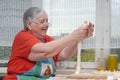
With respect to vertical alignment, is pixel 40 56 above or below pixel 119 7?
below

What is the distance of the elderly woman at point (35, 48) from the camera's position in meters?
1.22

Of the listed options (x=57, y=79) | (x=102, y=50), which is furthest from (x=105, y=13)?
(x=57, y=79)

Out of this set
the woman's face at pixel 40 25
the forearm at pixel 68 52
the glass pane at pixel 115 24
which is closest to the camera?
the woman's face at pixel 40 25

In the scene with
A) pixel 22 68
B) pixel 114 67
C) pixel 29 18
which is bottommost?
pixel 114 67

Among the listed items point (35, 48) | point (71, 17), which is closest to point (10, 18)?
point (71, 17)

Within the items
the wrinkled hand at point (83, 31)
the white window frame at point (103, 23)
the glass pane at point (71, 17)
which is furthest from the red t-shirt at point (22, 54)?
the white window frame at point (103, 23)

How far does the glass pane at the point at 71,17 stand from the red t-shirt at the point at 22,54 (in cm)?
92

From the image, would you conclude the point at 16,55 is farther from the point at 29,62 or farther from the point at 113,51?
the point at 113,51

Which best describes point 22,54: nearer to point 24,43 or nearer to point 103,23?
point 24,43

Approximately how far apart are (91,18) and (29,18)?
3.16 ft

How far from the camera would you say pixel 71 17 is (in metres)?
2.22

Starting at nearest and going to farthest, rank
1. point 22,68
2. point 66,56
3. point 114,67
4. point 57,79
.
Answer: point 57,79, point 22,68, point 66,56, point 114,67

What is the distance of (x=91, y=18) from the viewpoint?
7.25 feet

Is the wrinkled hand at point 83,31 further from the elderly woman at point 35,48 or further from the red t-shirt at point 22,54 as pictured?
the red t-shirt at point 22,54
